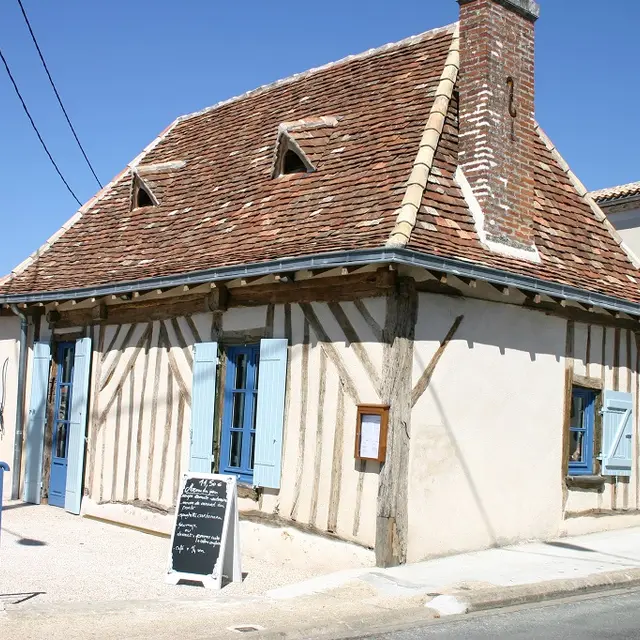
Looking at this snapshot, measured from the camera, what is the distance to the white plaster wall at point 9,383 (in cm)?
1268

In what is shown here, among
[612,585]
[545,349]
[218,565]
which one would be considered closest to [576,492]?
[545,349]

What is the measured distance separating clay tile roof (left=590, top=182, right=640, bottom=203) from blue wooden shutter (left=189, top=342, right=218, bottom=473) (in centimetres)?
1328

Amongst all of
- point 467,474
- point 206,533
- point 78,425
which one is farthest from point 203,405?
point 467,474

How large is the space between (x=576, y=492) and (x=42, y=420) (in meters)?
6.73

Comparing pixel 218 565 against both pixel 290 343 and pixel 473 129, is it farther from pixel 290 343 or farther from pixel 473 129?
pixel 473 129

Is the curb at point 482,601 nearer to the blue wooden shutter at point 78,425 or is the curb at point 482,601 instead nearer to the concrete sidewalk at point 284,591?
the concrete sidewalk at point 284,591

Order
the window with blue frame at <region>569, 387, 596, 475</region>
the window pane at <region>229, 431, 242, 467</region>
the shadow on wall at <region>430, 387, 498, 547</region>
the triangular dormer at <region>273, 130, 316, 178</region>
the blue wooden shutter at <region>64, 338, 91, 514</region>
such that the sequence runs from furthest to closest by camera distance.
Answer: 1. the blue wooden shutter at <region>64, 338, 91, 514</region>
2. the triangular dormer at <region>273, 130, 316, 178</region>
3. the window with blue frame at <region>569, 387, 596, 475</region>
4. the window pane at <region>229, 431, 242, 467</region>
5. the shadow on wall at <region>430, 387, 498, 547</region>

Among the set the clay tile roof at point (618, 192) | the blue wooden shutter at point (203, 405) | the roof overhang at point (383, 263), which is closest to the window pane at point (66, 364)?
the roof overhang at point (383, 263)

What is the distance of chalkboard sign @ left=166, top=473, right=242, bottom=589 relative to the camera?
24.0ft

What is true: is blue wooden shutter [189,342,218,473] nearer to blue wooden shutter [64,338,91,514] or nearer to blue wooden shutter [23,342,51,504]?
blue wooden shutter [64,338,91,514]

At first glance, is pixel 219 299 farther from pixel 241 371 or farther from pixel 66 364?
pixel 66 364

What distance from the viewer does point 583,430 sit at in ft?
32.6

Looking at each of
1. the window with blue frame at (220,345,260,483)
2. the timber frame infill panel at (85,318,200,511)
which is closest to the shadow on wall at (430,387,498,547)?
the window with blue frame at (220,345,260,483)

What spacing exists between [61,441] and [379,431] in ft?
18.7
